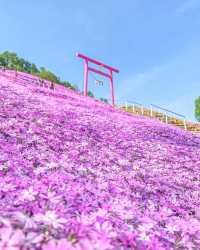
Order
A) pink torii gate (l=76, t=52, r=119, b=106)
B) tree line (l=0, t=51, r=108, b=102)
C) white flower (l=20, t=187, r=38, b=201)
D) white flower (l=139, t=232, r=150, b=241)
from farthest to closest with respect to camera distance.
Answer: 1. tree line (l=0, t=51, r=108, b=102)
2. pink torii gate (l=76, t=52, r=119, b=106)
3. white flower (l=20, t=187, r=38, b=201)
4. white flower (l=139, t=232, r=150, b=241)

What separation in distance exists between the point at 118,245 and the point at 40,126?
1002 centimetres

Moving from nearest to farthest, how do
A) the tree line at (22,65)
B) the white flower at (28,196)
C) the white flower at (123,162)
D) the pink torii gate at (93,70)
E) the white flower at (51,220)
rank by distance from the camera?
1. the white flower at (51,220)
2. the white flower at (28,196)
3. the white flower at (123,162)
4. the pink torii gate at (93,70)
5. the tree line at (22,65)

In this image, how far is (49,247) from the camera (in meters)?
2.54

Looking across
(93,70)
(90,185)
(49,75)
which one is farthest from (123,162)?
(49,75)

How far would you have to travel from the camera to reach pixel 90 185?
5.68 meters

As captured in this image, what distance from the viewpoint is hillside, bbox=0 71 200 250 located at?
3.01 m

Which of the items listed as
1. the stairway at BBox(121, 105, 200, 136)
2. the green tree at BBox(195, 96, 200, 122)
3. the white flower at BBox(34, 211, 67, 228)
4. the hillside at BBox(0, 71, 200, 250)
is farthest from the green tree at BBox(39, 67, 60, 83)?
the white flower at BBox(34, 211, 67, 228)

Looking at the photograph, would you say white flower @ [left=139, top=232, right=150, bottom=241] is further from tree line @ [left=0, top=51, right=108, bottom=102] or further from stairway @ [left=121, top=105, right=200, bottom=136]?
tree line @ [left=0, top=51, right=108, bottom=102]

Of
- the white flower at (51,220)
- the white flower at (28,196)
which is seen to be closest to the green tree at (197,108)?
the white flower at (28,196)

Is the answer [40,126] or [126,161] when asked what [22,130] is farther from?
[126,161]

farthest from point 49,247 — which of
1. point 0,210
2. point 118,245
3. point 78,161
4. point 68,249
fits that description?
point 78,161

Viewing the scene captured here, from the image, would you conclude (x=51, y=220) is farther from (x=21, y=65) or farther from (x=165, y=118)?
(x=21, y=65)

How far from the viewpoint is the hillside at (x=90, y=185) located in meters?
3.01

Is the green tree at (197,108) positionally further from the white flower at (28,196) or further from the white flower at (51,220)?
the white flower at (51,220)
